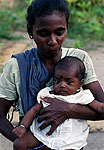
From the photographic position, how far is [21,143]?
2.41m

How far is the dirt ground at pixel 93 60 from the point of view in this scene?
327 cm

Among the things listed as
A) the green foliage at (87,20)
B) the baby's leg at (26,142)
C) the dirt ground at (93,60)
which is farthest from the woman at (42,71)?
the green foliage at (87,20)

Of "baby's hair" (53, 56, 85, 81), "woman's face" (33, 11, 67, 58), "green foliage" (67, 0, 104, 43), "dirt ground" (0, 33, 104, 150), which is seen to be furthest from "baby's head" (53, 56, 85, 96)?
"green foliage" (67, 0, 104, 43)

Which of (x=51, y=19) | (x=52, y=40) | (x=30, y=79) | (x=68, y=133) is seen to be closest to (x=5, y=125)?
(x=30, y=79)

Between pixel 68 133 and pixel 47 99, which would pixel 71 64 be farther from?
pixel 68 133

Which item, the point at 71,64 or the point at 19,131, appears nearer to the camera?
the point at 19,131

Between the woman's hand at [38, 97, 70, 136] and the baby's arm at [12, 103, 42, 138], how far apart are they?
0.19ft

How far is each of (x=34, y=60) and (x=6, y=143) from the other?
1.08 meters

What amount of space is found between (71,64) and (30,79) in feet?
1.10

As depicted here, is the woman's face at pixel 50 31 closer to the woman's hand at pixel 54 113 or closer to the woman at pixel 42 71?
the woman at pixel 42 71

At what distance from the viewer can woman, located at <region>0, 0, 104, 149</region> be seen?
2.43 m

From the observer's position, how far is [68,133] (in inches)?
95.2

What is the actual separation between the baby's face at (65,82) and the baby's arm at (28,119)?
19 cm

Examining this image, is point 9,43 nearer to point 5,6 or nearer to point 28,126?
point 5,6
